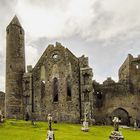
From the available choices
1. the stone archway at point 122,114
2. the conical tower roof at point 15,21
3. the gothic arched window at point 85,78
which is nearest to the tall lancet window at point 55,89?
the gothic arched window at point 85,78

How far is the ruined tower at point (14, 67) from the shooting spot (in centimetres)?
5488

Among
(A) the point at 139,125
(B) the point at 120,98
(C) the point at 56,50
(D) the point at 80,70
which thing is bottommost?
(A) the point at 139,125

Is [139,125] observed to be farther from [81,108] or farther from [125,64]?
[125,64]

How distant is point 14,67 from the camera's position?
5603 cm

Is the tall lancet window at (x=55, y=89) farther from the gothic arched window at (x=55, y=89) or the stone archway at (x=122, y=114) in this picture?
the stone archway at (x=122, y=114)

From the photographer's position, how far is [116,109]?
54.5 meters

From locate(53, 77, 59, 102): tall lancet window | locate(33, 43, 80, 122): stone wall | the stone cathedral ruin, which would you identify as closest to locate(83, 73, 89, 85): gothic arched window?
the stone cathedral ruin

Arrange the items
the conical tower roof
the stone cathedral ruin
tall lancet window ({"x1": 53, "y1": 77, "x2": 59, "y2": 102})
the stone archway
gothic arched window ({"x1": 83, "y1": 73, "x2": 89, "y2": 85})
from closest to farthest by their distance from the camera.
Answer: gothic arched window ({"x1": 83, "y1": 73, "x2": 89, "y2": 85}) → the stone cathedral ruin → tall lancet window ({"x1": 53, "y1": 77, "x2": 59, "y2": 102}) → the stone archway → the conical tower roof

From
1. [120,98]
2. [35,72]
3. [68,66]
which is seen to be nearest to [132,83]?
[120,98]

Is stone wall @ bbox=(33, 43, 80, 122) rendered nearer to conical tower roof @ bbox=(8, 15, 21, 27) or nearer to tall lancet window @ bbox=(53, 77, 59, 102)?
tall lancet window @ bbox=(53, 77, 59, 102)

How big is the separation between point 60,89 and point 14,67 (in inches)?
355

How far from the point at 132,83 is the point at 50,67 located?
1367 centimetres

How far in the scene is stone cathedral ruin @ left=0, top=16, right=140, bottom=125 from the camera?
51.6 meters

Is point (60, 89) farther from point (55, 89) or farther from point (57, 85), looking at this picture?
point (55, 89)
